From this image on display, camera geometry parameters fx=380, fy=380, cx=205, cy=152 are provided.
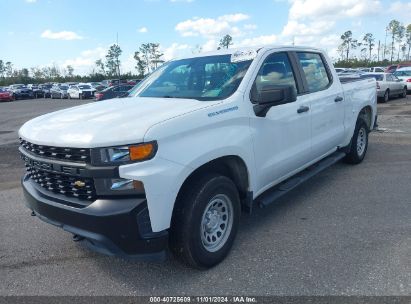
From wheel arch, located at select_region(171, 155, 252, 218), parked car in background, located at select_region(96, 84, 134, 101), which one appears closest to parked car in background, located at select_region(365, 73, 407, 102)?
parked car in background, located at select_region(96, 84, 134, 101)

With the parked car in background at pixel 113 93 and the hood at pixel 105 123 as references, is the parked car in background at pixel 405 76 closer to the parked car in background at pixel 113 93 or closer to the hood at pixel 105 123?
the parked car in background at pixel 113 93

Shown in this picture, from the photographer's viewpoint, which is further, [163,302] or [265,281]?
A: [265,281]

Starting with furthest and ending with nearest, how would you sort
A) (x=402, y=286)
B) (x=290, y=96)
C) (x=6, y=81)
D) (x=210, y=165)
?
(x=6, y=81), (x=290, y=96), (x=210, y=165), (x=402, y=286)

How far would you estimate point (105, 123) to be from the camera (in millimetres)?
3021

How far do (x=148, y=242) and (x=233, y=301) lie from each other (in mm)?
820

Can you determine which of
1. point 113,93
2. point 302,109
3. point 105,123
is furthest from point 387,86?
point 105,123

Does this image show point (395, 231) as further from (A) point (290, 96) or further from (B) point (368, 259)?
(A) point (290, 96)

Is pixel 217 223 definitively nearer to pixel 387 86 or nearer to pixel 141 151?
pixel 141 151

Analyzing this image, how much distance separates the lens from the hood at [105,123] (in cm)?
278

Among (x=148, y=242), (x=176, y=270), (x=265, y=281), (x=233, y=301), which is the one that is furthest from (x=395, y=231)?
(x=148, y=242)

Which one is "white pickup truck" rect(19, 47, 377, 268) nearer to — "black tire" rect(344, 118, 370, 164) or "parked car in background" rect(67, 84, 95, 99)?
"black tire" rect(344, 118, 370, 164)

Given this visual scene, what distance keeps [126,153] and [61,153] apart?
58 cm

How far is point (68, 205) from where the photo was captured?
297 centimetres

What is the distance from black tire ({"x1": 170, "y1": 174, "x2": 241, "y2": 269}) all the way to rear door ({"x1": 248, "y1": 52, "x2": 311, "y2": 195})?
55 cm
